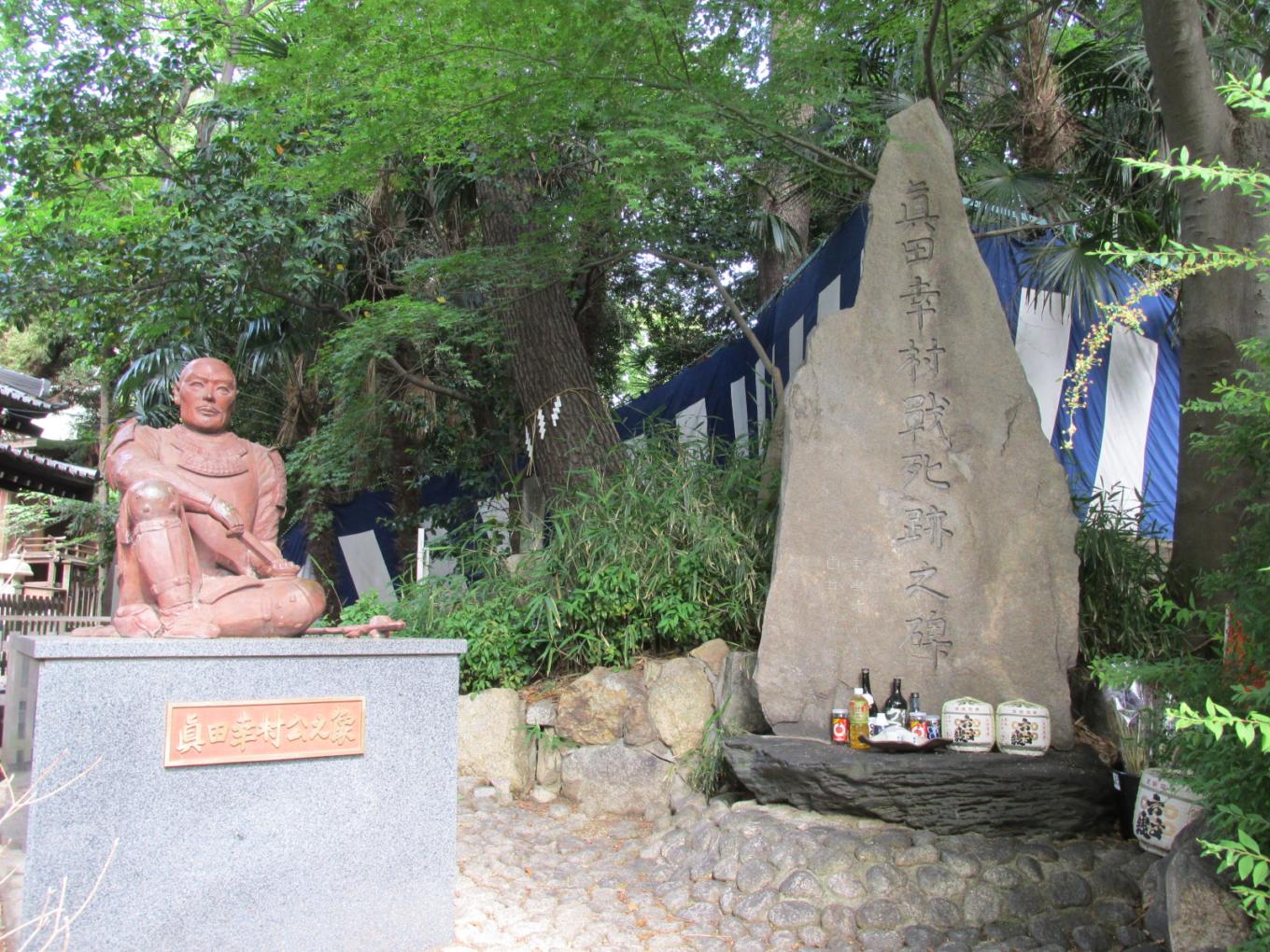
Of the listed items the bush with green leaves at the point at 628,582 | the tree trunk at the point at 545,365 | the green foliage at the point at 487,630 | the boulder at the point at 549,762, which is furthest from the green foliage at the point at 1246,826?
the tree trunk at the point at 545,365

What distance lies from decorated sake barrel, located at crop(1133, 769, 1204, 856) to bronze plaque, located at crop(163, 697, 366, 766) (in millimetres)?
2939

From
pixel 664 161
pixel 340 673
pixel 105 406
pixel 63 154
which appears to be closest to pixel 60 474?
pixel 63 154

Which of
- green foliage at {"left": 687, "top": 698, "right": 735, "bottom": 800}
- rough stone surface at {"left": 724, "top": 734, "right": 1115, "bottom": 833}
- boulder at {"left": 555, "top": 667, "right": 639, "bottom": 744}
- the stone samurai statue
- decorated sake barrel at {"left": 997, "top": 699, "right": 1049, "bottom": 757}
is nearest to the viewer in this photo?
the stone samurai statue

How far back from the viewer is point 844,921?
375 cm

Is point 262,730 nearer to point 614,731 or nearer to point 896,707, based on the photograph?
point 614,731

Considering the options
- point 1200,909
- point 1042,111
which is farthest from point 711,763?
point 1042,111

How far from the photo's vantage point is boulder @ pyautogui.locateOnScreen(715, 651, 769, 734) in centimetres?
512

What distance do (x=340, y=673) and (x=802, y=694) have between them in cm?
227

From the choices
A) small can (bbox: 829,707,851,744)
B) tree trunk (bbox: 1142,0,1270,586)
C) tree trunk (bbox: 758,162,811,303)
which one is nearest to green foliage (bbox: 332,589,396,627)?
small can (bbox: 829,707,851,744)

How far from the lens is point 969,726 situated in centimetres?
441

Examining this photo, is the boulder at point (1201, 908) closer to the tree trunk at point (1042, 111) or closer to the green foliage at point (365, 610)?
the green foliage at point (365, 610)

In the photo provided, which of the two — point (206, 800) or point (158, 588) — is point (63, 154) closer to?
point (158, 588)

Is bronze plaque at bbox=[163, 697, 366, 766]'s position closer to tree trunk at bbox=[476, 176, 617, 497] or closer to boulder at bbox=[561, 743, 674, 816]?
boulder at bbox=[561, 743, 674, 816]

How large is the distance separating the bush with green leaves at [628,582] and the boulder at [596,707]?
0.17 m
